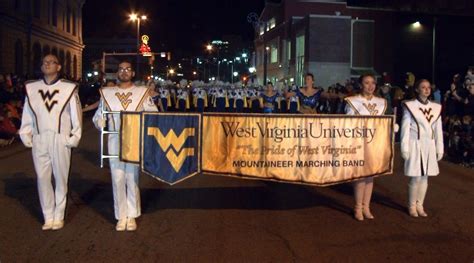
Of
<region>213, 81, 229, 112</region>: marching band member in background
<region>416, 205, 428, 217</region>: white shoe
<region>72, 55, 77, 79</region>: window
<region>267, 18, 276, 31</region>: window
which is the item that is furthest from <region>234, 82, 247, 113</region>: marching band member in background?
<region>72, 55, 77, 79</region>: window

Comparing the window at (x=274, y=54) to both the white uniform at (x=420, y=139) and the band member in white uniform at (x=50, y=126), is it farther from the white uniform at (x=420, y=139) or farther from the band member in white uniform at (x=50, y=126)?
the band member in white uniform at (x=50, y=126)

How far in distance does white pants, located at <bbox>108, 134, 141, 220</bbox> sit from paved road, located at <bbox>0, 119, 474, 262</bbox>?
26cm

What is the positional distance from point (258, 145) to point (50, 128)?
2426mm

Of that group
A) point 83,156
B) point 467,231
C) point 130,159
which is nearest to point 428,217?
point 467,231

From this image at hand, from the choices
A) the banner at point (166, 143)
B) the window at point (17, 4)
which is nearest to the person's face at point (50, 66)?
the banner at point (166, 143)

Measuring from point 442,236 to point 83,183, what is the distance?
611cm

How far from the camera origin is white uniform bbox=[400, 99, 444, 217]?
744 cm

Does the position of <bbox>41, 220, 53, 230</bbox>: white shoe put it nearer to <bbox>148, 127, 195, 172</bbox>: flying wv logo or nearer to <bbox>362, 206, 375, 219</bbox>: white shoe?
<bbox>148, 127, 195, 172</bbox>: flying wv logo

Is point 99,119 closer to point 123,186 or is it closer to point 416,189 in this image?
point 123,186

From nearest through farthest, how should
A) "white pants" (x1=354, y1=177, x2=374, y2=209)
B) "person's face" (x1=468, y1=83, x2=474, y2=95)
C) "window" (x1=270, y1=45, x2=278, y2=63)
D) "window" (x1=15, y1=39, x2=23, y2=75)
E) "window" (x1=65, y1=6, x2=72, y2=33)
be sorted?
"white pants" (x1=354, y1=177, x2=374, y2=209)
"person's face" (x1=468, y1=83, x2=474, y2=95)
"window" (x1=15, y1=39, x2=23, y2=75)
"window" (x1=65, y1=6, x2=72, y2=33)
"window" (x1=270, y1=45, x2=278, y2=63)

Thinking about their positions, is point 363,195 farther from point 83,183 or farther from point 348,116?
point 83,183

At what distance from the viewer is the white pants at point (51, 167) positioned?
6645 millimetres

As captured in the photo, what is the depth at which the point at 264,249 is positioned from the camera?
6129 mm

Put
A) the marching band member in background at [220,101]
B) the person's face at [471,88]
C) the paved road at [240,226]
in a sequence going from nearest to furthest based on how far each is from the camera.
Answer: the paved road at [240,226] → the person's face at [471,88] → the marching band member in background at [220,101]
